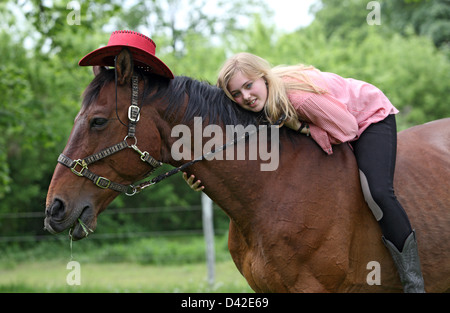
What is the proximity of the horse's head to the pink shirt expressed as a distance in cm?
106

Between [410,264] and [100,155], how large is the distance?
2140mm

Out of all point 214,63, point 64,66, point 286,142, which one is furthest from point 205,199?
point 214,63

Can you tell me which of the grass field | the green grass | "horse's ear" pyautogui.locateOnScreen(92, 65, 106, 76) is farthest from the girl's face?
the grass field

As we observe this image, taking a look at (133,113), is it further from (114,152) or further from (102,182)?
(102,182)

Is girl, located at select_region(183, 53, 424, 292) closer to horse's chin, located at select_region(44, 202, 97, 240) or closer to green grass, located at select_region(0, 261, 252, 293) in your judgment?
horse's chin, located at select_region(44, 202, 97, 240)

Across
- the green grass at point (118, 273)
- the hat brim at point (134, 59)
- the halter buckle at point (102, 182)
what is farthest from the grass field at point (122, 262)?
the hat brim at point (134, 59)

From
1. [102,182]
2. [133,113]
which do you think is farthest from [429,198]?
[102,182]

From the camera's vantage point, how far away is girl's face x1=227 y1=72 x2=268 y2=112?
3.12 m

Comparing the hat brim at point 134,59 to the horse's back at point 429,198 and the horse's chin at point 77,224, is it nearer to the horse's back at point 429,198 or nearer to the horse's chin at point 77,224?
the horse's chin at point 77,224

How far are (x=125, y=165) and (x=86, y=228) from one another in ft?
1.53

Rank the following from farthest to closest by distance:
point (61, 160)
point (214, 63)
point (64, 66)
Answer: point (214, 63)
point (64, 66)
point (61, 160)
